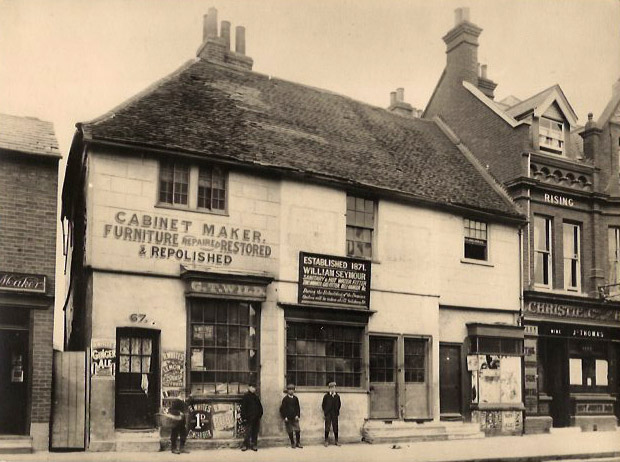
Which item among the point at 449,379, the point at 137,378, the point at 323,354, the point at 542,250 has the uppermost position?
the point at 542,250

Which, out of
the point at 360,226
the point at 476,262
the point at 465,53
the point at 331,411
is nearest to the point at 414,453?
the point at 331,411

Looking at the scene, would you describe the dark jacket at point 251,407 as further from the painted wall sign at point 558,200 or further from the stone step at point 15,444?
the painted wall sign at point 558,200

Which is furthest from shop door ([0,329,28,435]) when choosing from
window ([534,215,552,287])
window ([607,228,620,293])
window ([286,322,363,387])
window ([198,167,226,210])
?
window ([607,228,620,293])

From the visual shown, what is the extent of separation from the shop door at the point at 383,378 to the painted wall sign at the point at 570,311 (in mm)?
5613

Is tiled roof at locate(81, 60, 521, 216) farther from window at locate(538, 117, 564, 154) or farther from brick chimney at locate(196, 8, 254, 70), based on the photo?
window at locate(538, 117, 564, 154)

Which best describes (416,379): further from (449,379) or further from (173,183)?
(173,183)

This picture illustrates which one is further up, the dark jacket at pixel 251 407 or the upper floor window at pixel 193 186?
the upper floor window at pixel 193 186

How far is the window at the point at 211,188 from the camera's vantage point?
1673cm

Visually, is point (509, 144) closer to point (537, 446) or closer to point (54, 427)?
point (537, 446)

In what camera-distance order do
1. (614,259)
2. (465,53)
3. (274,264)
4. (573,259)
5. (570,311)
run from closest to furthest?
(274,264), (570,311), (573,259), (614,259), (465,53)

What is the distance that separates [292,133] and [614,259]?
1278 centimetres

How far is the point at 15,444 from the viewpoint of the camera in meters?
13.6

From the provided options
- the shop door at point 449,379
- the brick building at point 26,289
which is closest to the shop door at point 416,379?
the shop door at point 449,379

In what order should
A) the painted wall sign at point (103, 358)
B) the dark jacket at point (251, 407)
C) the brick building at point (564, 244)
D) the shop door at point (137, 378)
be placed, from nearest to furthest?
the painted wall sign at point (103, 358) < the shop door at point (137, 378) < the dark jacket at point (251, 407) < the brick building at point (564, 244)
